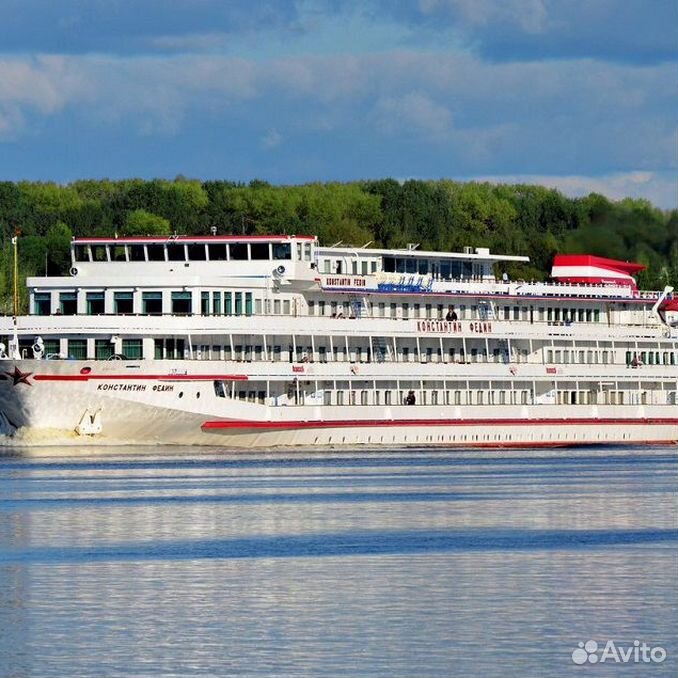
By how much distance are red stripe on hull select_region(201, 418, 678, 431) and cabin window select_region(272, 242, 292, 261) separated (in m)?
6.74

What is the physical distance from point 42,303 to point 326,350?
11.8 meters

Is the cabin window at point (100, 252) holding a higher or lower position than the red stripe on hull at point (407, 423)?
higher

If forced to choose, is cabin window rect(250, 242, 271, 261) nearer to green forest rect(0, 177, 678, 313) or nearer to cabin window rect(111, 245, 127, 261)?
cabin window rect(111, 245, 127, 261)

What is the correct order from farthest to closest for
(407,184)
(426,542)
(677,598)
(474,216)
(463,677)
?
1. (407,184)
2. (474,216)
3. (426,542)
4. (677,598)
5. (463,677)

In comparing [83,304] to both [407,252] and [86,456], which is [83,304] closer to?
[86,456]

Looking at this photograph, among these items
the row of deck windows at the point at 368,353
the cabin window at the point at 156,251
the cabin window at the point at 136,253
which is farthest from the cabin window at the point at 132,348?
the cabin window at the point at 136,253

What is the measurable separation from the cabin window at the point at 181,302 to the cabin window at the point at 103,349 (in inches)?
118

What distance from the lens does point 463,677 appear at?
2650cm

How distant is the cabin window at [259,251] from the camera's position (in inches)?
3273

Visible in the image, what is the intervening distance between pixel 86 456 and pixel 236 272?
10.8m

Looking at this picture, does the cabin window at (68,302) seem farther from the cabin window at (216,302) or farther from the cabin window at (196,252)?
the cabin window at (216,302)

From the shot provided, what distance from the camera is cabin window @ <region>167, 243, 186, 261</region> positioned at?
273ft

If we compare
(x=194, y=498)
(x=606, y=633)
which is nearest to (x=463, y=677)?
(x=606, y=633)

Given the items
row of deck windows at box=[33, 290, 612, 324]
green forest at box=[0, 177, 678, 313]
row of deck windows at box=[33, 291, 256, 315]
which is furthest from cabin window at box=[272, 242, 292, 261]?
green forest at box=[0, 177, 678, 313]
